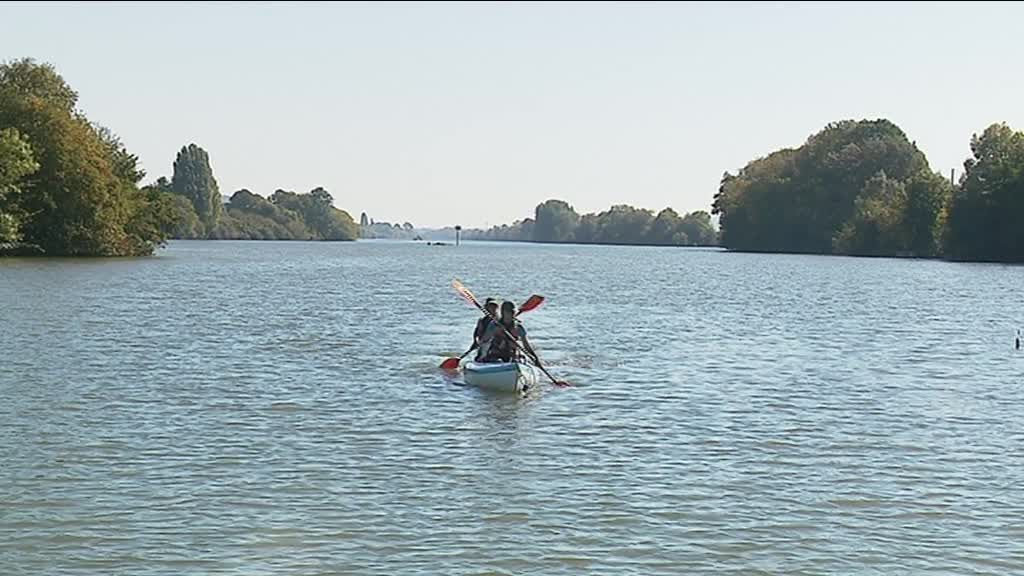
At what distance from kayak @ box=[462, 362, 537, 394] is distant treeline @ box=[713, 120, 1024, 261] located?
83.4 meters

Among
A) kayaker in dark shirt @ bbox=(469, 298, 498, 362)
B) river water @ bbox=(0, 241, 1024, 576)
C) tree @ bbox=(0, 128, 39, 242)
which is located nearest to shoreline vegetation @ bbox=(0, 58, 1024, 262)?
tree @ bbox=(0, 128, 39, 242)

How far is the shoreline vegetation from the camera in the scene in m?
74.6

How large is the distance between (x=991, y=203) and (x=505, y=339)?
84340 mm

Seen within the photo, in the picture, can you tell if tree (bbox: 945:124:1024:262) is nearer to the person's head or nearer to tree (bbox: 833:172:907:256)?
tree (bbox: 833:172:907:256)

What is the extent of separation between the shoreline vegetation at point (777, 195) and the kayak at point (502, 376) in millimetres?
50353

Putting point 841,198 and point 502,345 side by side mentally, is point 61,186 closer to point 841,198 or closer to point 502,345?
point 502,345

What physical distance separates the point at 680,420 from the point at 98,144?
67.0m

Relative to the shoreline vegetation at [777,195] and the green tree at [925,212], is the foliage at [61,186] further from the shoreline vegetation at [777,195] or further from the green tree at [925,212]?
the green tree at [925,212]

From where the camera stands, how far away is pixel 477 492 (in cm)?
1471

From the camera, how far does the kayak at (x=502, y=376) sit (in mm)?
23250

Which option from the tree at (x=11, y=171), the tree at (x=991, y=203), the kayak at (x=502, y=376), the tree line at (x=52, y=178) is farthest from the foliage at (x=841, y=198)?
the kayak at (x=502, y=376)

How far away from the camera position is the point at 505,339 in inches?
953

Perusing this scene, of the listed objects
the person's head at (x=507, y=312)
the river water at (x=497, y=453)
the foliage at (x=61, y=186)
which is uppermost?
the foliage at (x=61, y=186)

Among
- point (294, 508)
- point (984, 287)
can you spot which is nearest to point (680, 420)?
point (294, 508)
